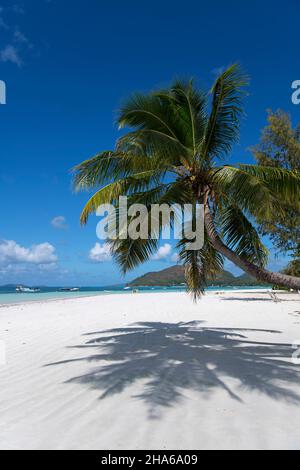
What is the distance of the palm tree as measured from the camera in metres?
6.74

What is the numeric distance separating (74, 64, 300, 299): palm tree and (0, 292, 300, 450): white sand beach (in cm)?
200

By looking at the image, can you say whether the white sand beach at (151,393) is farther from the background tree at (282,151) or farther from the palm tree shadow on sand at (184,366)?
the background tree at (282,151)

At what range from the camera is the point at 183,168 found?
23.6 feet

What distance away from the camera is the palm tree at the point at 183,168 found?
6740 mm

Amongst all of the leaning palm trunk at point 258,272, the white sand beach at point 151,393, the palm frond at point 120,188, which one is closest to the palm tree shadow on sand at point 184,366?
the white sand beach at point 151,393

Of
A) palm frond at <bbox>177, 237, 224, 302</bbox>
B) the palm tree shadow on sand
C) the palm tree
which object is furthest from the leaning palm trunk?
palm frond at <bbox>177, 237, 224, 302</bbox>

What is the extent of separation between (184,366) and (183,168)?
382 cm

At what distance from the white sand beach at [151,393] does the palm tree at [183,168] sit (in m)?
2.00

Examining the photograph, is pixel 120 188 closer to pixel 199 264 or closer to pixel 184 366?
pixel 199 264

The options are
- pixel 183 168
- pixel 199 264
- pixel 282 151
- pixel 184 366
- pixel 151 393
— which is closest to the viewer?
pixel 151 393

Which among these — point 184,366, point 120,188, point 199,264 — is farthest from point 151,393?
point 199,264

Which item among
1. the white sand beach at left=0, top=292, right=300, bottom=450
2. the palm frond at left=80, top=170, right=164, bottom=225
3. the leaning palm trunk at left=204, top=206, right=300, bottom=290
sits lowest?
the white sand beach at left=0, top=292, right=300, bottom=450

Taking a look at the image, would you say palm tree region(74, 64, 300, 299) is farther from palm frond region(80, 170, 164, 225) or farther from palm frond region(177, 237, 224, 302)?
palm frond region(177, 237, 224, 302)
